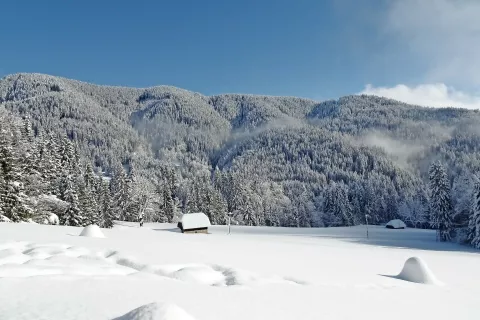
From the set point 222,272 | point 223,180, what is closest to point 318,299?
point 222,272

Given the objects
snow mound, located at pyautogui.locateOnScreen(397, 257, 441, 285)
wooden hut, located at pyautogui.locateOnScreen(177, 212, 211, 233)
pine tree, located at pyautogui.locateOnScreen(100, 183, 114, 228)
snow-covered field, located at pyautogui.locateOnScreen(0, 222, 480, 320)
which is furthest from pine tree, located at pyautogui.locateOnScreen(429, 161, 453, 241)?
pine tree, located at pyautogui.locateOnScreen(100, 183, 114, 228)

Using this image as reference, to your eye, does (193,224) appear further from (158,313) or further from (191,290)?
(158,313)

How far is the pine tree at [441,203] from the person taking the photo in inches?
2293

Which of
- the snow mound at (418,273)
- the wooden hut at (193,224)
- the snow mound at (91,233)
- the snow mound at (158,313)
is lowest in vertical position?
the wooden hut at (193,224)

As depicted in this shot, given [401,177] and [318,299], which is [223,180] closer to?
[401,177]

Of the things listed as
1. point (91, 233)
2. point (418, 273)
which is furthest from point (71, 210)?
point (418, 273)

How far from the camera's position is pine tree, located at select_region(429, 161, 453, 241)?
58.2m

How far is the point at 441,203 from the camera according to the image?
192 ft

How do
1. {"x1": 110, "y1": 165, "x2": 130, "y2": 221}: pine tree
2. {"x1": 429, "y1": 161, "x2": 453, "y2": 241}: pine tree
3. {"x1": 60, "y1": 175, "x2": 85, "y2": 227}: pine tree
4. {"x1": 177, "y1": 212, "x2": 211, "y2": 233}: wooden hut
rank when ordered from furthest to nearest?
1. {"x1": 110, "y1": 165, "x2": 130, "y2": 221}: pine tree
2. {"x1": 177, "y1": 212, "x2": 211, "y2": 233}: wooden hut
3. {"x1": 429, "y1": 161, "x2": 453, "y2": 241}: pine tree
4. {"x1": 60, "y1": 175, "x2": 85, "y2": 227}: pine tree

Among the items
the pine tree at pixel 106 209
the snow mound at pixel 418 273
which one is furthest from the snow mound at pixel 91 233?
the pine tree at pixel 106 209

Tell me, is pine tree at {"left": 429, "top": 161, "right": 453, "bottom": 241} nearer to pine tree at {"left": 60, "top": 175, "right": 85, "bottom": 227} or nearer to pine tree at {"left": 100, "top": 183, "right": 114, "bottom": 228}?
pine tree at {"left": 60, "top": 175, "right": 85, "bottom": 227}

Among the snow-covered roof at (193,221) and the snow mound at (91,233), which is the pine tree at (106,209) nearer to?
the snow-covered roof at (193,221)

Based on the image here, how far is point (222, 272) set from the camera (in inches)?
474

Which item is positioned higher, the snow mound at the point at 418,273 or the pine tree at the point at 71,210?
the pine tree at the point at 71,210
